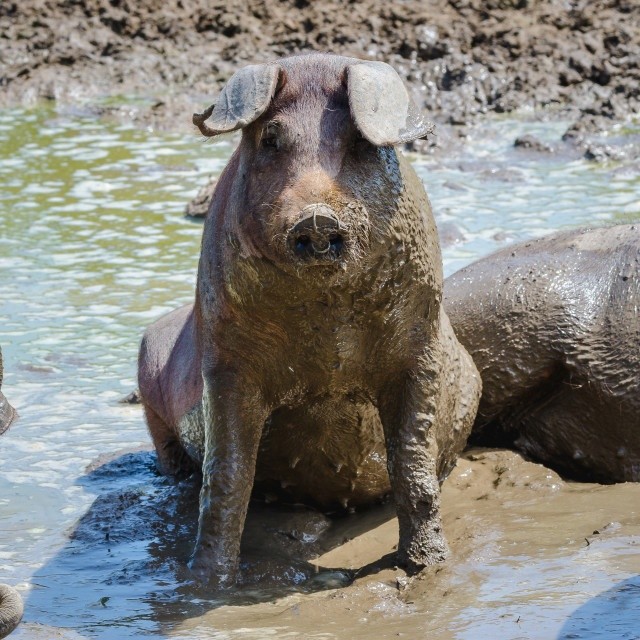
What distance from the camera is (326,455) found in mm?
5941

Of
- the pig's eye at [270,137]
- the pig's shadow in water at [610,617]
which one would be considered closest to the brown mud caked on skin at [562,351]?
the pig's shadow in water at [610,617]

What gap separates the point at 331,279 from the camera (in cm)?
491

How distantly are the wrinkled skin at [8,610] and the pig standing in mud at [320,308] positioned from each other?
1.07 metres

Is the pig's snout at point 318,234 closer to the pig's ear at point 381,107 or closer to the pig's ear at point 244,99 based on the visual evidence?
the pig's ear at point 381,107

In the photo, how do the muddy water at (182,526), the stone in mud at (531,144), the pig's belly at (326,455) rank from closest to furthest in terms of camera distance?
the muddy water at (182,526) < the pig's belly at (326,455) < the stone in mud at (531,144)

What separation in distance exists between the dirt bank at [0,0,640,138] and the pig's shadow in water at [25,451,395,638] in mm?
8755

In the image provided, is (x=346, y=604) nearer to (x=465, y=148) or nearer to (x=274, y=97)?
(x=274, y=97)

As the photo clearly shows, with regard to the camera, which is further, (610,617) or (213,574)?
(213,574)

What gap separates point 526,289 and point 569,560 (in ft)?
6.40

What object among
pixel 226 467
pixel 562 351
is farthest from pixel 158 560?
pixel 562 351

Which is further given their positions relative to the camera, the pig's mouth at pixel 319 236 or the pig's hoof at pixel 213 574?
the pig's hoof at pixel 213 574

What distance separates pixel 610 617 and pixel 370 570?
1.21 meters

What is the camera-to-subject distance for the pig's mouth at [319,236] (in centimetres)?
459

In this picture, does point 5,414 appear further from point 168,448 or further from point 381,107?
point 381,107
